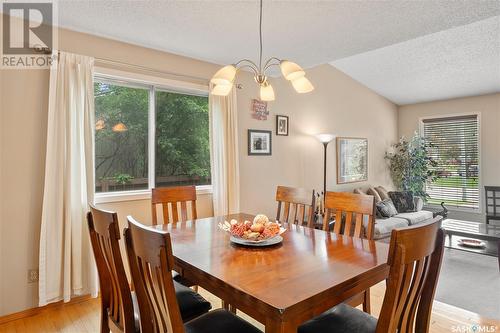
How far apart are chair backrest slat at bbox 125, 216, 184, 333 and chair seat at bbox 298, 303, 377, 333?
0.67 metres

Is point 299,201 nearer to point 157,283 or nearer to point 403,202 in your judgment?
point 157,283

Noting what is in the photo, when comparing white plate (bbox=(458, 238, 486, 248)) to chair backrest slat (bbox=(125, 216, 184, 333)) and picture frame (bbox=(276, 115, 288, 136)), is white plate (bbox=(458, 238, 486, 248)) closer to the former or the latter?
picture frame (bbox=(276, 115, 288, 136))

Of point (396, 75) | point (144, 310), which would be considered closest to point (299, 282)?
point (144, 310)

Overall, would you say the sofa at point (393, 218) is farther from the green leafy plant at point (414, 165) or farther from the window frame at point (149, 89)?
the window frame at point (149, 89)

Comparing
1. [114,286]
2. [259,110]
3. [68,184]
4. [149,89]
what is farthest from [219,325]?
[259,110]

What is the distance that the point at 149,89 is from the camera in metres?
3.12

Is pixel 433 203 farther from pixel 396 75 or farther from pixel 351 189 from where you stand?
pixel 396 75

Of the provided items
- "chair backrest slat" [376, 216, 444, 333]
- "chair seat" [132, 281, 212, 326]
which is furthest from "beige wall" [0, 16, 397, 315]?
"chair backrest slat" [376, 216, 444, 333]

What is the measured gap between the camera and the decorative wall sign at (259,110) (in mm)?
3830

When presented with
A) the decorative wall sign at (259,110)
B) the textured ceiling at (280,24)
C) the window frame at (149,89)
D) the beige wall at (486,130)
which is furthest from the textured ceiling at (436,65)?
the window frame at (149,89)

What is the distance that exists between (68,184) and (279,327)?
→ 224 centimetres

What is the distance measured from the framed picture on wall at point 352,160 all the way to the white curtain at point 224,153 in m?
2.31

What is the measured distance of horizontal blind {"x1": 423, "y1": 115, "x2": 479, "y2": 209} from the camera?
18.2ft

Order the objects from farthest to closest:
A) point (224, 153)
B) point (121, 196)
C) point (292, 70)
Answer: point (224, 153), point (121, 196), point (292, 70)
